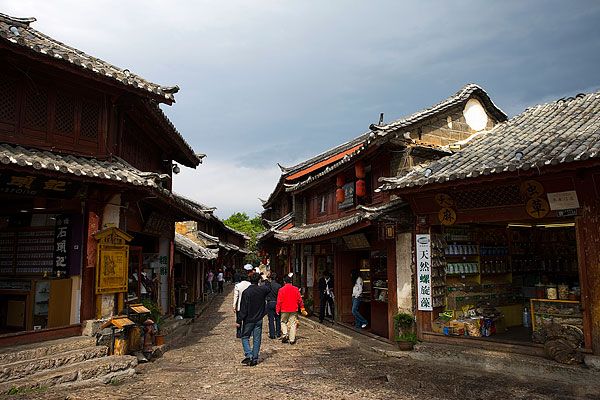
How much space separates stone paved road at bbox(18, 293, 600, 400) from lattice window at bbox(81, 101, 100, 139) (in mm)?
5496

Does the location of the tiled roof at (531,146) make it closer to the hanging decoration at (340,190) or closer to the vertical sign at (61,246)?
the hanging decoration at (340,190)

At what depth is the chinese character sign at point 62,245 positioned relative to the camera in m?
9.89

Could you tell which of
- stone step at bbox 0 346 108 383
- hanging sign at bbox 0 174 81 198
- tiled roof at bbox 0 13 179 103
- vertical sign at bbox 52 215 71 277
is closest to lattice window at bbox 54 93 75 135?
tiled roof at bbox 0 13 179 103

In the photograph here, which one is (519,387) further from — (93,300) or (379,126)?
(93,300)

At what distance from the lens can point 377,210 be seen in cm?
1135

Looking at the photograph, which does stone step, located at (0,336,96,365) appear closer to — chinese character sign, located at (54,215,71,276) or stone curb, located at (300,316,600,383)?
chinese character sign, located at (54,215,71,276)

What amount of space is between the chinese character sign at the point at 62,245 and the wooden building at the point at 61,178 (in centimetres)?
2

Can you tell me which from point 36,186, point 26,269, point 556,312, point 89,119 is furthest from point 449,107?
point 26,269

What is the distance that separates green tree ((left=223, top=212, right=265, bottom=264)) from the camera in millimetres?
64250

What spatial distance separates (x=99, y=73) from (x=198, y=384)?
6.74 metres

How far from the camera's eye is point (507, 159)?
9250mm

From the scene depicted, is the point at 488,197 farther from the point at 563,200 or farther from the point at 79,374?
the point at 79,374

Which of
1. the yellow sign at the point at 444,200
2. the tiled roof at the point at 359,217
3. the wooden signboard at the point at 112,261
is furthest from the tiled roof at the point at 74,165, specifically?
the yellow sign at the point at 444,200

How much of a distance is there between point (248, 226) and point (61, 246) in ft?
183
